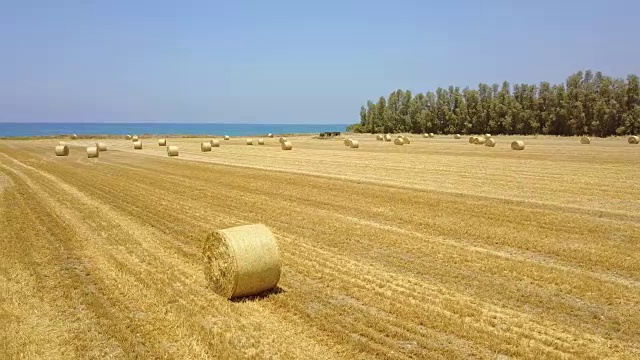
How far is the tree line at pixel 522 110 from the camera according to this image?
87.7 metres

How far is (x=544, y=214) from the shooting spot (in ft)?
55.7

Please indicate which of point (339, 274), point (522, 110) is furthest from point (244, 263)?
point (522, 110)

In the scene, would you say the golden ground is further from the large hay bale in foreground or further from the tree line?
the tree line

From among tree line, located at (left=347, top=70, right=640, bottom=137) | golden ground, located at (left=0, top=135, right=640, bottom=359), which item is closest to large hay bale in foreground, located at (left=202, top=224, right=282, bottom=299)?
golden ground, located at (left=0, top=135, right=640, bottom=359)

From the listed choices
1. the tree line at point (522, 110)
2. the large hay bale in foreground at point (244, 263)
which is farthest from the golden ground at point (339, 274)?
the tree line at point (522, 110)

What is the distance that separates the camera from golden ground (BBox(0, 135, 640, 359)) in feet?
25.1

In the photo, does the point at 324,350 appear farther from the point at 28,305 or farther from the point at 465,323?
the point at 28,305

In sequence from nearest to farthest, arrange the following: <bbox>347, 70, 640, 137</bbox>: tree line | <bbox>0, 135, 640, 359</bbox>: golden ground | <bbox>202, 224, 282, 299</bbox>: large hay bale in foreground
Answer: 1. <bbox>0, 135, 640, 359</bbox>: golden ground
2. <bbox>202, 224, 282, 299</bbox>: large hay bale in foreground
3. <bbox>347, 70, 640, 137</bbox>: tree line

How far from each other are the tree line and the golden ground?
2989 inches

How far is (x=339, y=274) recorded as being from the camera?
10914 mm

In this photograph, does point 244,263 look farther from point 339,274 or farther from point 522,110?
point 522,110

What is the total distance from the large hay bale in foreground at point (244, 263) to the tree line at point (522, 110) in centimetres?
9252

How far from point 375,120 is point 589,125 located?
5014 centimetres

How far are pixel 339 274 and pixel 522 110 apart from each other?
97.4m
